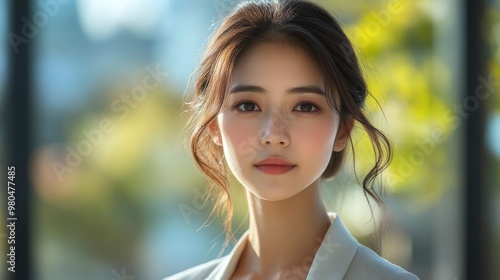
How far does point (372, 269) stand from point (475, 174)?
69.2 inches

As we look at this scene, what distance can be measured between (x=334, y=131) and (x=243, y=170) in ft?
0.58


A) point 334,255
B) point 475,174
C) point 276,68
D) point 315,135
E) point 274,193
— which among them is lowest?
point 475,174

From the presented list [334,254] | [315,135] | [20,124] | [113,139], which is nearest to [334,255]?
[334,254]

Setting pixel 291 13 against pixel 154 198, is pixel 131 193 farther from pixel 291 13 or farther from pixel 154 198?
pixel 291 13

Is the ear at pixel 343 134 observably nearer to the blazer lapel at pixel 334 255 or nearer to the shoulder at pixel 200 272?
the blazer lapel at pixel 334 255

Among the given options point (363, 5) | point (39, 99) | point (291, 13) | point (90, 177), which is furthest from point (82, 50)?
point (291, 13)

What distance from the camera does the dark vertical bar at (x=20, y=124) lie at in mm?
2648

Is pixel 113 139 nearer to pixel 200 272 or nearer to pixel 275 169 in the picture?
pixel 200 272

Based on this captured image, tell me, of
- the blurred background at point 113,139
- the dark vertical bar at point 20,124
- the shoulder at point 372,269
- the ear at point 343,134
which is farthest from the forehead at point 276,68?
the dark vertical bar at point 20,124

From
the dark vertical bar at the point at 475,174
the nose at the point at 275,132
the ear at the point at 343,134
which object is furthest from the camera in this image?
the dark vertical bar at the point at 475,174

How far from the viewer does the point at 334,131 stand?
1442mm

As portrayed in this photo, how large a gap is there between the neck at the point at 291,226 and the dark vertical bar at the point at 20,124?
4.46ft

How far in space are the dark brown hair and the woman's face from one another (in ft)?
0.07

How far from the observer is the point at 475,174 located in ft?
10.0
